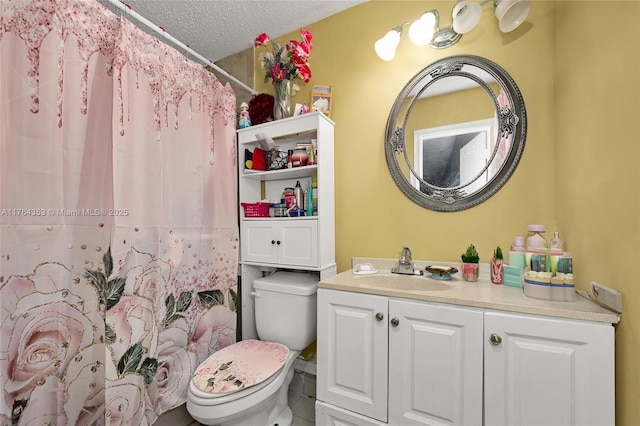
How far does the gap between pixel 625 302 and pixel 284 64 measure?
1835mm

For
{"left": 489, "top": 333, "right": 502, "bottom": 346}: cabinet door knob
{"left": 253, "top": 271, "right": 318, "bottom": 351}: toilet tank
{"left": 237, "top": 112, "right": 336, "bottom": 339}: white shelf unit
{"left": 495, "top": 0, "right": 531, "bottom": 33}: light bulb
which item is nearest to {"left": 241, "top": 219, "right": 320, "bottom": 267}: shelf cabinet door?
{"left": 237, "top": 112, "right": 336, "bottom": 339}: white shelf unit

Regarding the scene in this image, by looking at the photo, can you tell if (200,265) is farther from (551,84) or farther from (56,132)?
(551,84)

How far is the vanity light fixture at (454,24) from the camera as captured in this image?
117 cm

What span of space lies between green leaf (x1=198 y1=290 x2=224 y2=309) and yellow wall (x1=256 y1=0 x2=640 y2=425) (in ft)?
2.47

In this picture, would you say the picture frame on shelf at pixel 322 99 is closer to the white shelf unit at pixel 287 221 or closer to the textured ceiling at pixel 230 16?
the white shelf unit at pixel 287 221

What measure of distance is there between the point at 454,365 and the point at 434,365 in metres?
0.07

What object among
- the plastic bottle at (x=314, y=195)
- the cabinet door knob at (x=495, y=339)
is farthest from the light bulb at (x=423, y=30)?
the cabinet door knob at (x=495, y=339)

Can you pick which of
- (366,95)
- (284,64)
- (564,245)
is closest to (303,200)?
(366,95)

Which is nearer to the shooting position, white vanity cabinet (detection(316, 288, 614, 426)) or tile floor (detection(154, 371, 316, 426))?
white vanity cabinet (detection(316, 288, 614, 426))

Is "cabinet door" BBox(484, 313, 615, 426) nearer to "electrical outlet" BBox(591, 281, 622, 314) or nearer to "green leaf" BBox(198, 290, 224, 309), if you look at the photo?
"electrical outlet" BBox(591, 281, 622, 314)

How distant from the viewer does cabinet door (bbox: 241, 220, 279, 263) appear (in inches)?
61.8

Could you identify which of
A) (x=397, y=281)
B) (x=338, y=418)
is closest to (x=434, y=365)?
(x=397, y=281)

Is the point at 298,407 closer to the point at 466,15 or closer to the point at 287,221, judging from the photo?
the point at 287,221

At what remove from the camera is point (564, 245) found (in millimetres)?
1099
